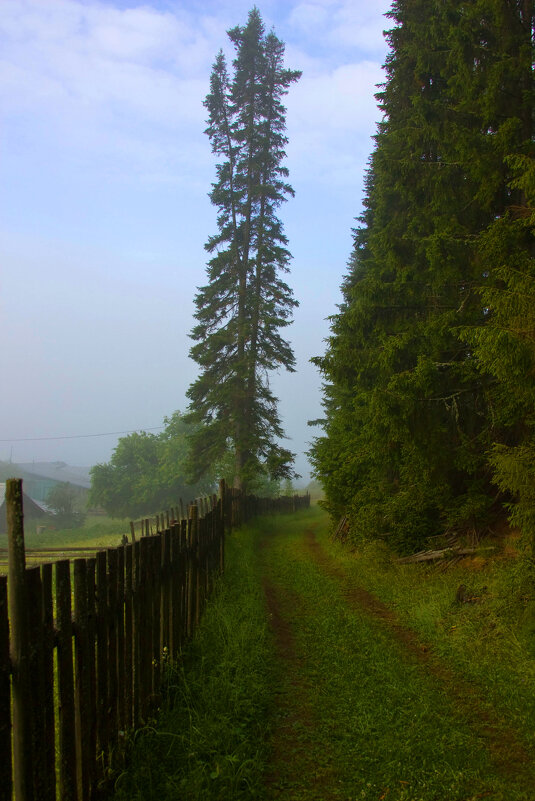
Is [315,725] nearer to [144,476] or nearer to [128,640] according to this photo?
[128,640]

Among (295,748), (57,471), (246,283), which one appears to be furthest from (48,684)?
(57,471)

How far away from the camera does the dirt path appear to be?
11.6ft

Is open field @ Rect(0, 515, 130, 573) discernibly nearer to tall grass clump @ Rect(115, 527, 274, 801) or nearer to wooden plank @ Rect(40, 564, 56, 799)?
tall grass clump @ Rect(115, 527, 274, 801)

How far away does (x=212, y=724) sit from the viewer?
397 cm

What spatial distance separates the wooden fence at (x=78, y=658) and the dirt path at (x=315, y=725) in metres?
1.12

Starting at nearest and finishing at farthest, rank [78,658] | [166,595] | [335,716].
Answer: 1. [78,658]
2. [335,716]
3. [166,595]

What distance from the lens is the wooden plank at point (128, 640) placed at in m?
3.83

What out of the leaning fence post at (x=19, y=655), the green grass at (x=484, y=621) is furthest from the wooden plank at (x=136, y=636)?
the green grass at (x=484, y=621)

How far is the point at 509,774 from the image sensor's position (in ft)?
11.8

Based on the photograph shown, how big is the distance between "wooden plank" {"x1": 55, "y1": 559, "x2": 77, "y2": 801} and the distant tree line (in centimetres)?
515

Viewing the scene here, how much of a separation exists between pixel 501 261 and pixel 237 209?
65.9 feet

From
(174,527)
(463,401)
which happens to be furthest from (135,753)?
(463,401)

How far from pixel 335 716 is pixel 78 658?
247 cm

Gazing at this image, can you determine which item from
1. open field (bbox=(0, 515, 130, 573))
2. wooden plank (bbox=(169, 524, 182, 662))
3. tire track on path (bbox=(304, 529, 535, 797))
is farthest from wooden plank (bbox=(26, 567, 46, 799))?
open field (bbox=(0, 515, 130, 573))
